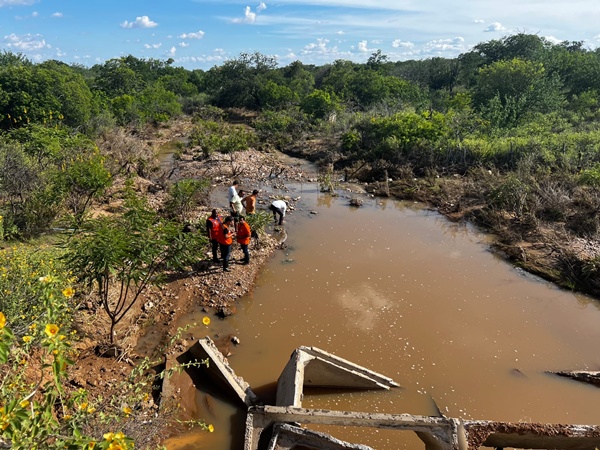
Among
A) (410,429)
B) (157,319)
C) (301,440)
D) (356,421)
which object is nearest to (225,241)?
(157,319)

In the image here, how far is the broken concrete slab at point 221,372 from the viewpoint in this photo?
516 cm

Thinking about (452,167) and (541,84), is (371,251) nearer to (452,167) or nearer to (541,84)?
(452,167)

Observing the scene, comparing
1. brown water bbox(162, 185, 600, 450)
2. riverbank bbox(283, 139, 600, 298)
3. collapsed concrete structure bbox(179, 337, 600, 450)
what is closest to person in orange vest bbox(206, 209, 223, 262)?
brown water bbox(162, 185, 600, 450)

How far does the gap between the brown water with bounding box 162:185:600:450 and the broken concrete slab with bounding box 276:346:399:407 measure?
0.47 feet

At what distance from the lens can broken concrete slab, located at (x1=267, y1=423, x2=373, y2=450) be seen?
4.10m

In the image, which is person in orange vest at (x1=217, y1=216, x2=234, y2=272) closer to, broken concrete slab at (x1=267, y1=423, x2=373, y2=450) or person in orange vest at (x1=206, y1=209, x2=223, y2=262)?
person in orange vest at (x1=206, y1=209, x2=223, y2=262)

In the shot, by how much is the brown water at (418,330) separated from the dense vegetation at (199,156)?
1606mm

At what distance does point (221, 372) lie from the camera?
208 inches

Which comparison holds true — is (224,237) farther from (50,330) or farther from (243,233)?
(50,330)

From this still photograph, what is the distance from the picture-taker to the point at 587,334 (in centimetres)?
698

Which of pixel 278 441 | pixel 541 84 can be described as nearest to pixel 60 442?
pixel 278 441

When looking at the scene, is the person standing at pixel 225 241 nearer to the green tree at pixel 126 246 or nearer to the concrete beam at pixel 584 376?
the green tree at pixel 126 246

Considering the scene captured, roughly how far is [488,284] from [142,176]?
12.5m

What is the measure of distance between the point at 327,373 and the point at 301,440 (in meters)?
1.39
